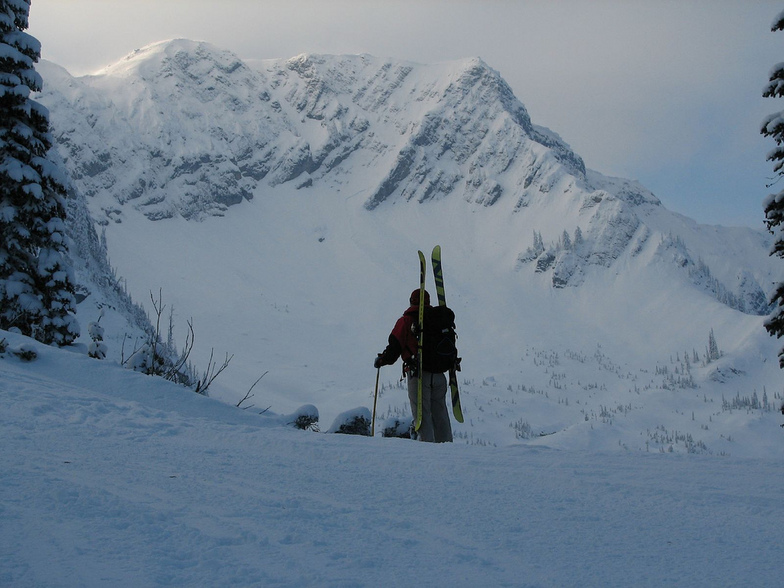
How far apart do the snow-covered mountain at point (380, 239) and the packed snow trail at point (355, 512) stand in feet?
133

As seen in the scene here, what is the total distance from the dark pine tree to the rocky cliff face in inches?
4247

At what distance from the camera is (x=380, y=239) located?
407 ft

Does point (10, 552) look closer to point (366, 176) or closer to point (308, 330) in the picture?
point (308, 330)

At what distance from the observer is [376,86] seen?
618 ft

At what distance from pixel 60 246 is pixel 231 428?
10711 millimetres

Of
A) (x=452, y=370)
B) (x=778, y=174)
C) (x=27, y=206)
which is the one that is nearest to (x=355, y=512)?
(x=452, y=370)

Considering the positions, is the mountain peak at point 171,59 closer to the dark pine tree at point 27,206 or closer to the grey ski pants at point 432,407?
the dark pine tree at point 27,206

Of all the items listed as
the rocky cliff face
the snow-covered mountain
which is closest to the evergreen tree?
the snow-covered mountain

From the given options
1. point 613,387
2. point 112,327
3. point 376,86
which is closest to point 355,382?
point 613,387

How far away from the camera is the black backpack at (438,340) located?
8.34 m

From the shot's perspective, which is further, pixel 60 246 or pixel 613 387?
pixel 613 387

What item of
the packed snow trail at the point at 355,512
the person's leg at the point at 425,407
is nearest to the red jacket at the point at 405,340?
the person's leg at the point at 425,407

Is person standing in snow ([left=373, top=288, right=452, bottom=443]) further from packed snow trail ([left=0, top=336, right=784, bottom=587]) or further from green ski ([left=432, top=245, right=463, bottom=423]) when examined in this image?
packed snow trail ([left=0, top=336, right=784, bottom=587])

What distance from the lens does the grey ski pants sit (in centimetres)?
849
